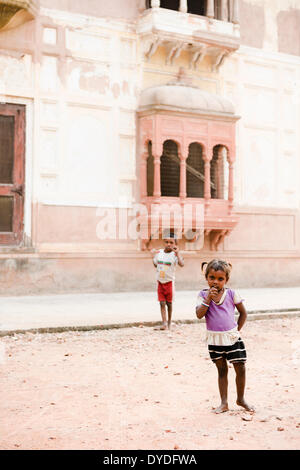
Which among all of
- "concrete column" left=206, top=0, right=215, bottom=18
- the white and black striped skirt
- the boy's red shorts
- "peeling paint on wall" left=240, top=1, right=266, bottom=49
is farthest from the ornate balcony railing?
the white and black striped skirt

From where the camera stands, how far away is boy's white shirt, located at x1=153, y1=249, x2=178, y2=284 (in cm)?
762

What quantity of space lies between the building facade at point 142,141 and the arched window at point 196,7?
1.4 inches

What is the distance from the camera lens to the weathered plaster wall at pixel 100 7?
38.9 feet

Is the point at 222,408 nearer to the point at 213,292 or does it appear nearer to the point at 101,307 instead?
the point at 213,292

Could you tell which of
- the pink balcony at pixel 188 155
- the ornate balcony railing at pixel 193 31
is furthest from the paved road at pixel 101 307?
the ornate balcony railing at pixel 193 31

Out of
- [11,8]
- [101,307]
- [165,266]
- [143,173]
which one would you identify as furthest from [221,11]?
[165,266]

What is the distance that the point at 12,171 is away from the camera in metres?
11.5

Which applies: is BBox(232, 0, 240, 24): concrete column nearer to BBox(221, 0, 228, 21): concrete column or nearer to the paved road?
BBox(221, 0, 228, 21): concrete column

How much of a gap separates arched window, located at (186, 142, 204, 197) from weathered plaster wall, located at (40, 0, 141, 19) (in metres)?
3.40

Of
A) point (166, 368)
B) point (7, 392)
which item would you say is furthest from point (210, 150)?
point (7, 392)

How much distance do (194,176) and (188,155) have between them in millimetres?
556

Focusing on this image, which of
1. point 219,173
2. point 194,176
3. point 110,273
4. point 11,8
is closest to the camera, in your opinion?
point 11,8

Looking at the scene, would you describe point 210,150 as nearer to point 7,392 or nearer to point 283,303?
point 283,303

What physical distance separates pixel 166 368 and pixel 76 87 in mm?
8162
